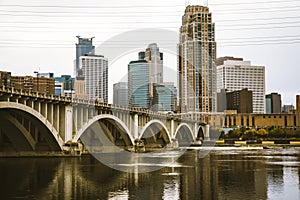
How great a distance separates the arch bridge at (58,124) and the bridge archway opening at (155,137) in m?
18.6

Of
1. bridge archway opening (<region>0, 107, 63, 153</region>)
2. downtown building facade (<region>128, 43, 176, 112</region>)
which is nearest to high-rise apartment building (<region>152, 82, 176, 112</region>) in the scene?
downtown building facade (<region>128, 43, 176, 112</region>)

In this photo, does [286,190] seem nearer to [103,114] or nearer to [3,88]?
[3,88]

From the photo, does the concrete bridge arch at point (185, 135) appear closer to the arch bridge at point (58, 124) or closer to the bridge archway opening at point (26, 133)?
the arch bridge at point (58, 124)

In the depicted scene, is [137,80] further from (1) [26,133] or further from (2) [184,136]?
(1) [26,133]

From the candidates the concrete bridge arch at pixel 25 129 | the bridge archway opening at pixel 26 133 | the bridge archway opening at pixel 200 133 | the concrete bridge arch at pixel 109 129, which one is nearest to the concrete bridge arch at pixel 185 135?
the bridge archway opening at pixel 200 133

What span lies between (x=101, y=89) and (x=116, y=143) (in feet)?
206

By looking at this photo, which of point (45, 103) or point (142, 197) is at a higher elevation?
point (45, 103)

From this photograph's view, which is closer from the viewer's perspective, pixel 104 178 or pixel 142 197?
pixel 142 197

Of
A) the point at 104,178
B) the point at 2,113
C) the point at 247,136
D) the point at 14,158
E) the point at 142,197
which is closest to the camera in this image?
the point at 142,197

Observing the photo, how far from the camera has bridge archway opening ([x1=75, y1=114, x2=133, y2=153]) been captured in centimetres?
9031

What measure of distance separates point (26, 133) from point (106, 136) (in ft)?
97.8

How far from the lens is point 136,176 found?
4969 centimetres

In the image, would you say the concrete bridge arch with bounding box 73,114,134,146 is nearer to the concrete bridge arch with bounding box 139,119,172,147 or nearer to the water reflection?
the concrete bridge arch with bounding box 139,119,172,147

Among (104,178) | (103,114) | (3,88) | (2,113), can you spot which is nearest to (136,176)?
(104,178)
